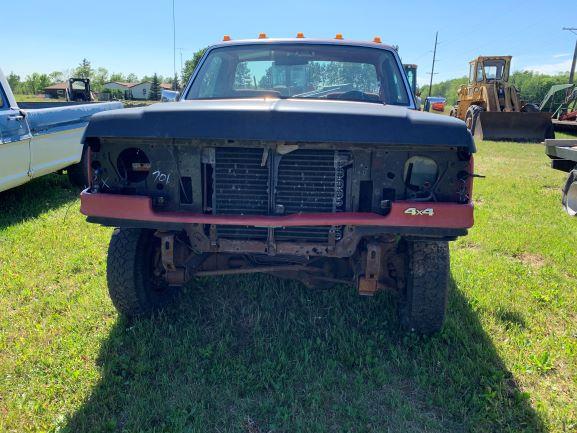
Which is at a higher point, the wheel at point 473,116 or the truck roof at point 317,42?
the truck roof at point 317,42

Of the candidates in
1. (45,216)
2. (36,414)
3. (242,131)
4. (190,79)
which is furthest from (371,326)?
(45,216)

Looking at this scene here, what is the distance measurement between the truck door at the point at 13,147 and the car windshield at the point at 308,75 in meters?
2.86

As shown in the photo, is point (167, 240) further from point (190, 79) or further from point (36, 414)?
point (190, 79)

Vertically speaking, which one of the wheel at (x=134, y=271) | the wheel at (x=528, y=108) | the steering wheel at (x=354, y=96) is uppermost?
the steering wheel at (x=354, y=96)

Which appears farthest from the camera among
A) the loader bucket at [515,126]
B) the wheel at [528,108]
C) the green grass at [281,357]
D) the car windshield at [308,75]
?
the wheel at [528,108]

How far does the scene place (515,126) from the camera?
15.1 meters

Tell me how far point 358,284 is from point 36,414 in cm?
182

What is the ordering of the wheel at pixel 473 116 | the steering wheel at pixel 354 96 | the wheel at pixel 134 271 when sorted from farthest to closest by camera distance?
the wheel at pixel 473 116 → the steering wheel at pixel 354 96 → the wheel at pixel 134 271

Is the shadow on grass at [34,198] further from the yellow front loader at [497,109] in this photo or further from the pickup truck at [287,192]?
the yellow front loader at [497,109]

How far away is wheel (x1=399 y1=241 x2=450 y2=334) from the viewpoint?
2.80 metres

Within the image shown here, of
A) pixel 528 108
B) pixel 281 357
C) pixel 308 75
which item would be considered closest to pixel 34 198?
pixel 308 75

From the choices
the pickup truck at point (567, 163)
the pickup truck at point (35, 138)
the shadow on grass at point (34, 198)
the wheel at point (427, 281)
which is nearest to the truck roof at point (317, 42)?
the wheel at point (427, 281)

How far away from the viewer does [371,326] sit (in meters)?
3.22

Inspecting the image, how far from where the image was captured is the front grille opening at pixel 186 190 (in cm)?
265
